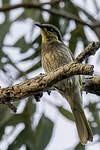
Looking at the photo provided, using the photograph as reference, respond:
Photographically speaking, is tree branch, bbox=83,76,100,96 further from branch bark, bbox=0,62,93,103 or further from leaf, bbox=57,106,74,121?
leaf, bbox=57,106,74,121

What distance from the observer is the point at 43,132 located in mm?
3127

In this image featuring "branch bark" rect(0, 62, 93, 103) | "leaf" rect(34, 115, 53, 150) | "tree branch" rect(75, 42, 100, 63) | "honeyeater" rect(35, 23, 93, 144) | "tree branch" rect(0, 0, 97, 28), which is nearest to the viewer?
"branch bark" rect(0, 62, 93, 103)

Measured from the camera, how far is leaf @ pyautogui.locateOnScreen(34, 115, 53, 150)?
2999 mm

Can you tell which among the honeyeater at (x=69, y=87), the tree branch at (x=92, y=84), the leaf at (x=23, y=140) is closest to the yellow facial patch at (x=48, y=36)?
the honeyeater at (x=69, y=87)

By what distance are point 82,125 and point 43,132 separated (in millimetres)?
386

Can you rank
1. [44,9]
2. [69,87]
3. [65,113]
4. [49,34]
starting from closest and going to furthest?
1. [69,87]
2. [49,34]
3. [65,113]
4. [44,9]

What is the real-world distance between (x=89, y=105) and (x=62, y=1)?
1.18 m

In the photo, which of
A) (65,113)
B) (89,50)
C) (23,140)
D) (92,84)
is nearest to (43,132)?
(23,140)

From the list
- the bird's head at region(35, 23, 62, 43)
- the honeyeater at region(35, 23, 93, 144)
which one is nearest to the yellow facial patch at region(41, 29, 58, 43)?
the bird's head at region(35, 23, 62, 43)

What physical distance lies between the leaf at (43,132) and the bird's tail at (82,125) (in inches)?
11.0

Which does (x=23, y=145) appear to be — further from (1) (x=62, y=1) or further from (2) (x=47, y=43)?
(1) (x=62, y=1)

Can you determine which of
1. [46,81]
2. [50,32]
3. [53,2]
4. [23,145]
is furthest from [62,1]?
[46,81]

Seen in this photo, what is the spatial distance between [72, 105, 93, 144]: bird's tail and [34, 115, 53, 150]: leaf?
0.91 feet

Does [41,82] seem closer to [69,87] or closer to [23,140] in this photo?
[69,87]
